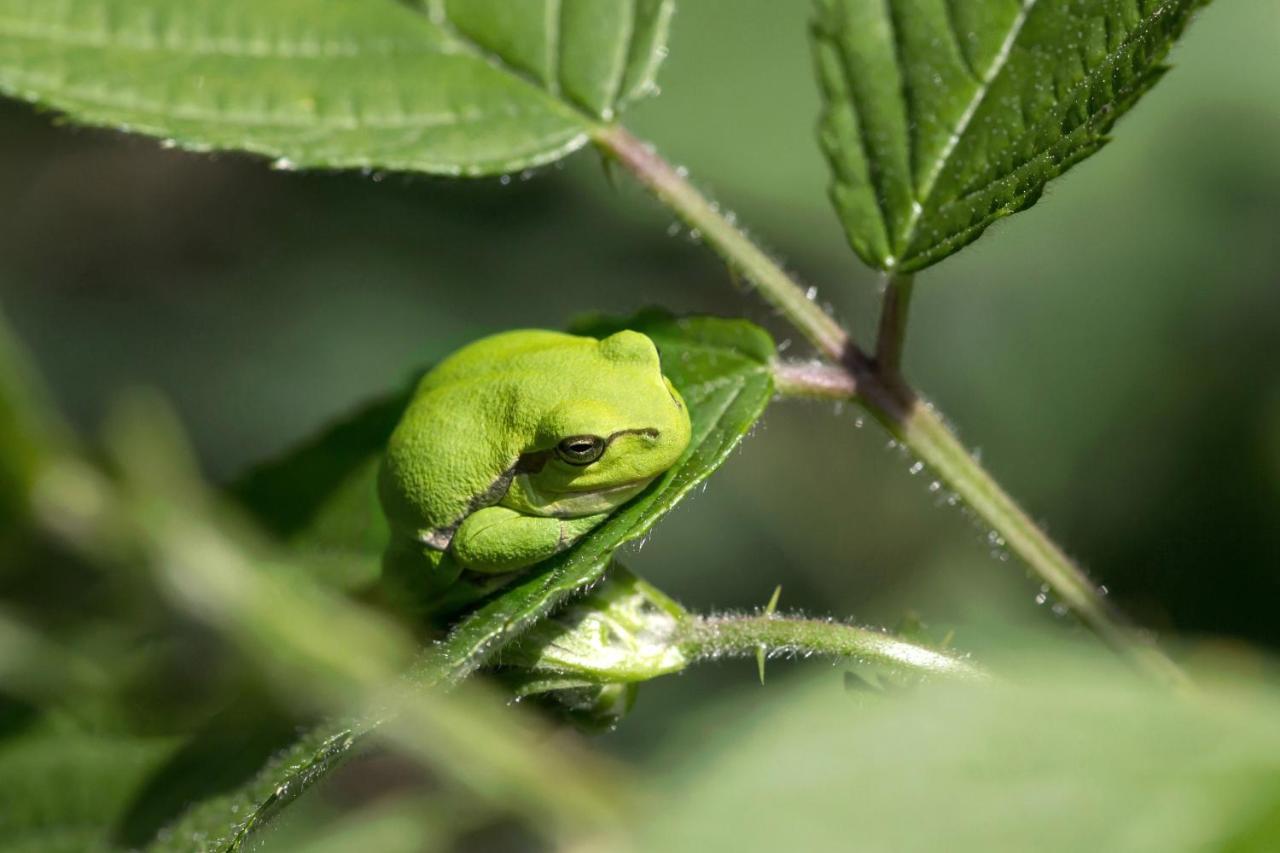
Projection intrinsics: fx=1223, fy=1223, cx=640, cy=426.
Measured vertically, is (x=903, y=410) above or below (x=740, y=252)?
below

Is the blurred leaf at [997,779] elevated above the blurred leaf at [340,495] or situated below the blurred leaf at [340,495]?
above

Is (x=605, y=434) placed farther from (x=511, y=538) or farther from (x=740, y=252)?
(x=740, y=252)

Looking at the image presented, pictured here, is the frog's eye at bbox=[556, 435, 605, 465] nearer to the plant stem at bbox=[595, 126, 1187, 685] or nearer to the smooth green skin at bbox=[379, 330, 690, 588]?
the smooth green skin at bbox=[379, 330, 690, 588]

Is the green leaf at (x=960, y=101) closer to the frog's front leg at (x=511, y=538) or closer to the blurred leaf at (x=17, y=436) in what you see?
the frog's front leg at (x=511, y=538)

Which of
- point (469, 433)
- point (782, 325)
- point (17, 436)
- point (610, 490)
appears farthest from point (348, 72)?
point (782, 325)

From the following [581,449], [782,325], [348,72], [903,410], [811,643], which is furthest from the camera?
[782,325]

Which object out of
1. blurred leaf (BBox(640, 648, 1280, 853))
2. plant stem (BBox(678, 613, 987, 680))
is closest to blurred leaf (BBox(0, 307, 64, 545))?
plant stem (BBox(678, 613, 987, 680))

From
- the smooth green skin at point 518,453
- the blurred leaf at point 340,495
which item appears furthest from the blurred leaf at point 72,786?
the smooth green skin at point 518,453
